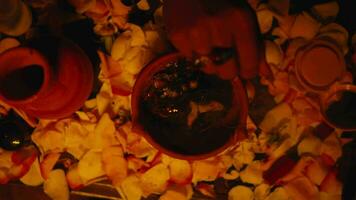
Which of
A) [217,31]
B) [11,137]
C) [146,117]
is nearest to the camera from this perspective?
[217,31]

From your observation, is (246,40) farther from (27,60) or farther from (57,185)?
(57,185)

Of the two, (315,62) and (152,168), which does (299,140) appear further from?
(152,168)

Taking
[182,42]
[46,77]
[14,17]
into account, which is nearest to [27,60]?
[46,77]

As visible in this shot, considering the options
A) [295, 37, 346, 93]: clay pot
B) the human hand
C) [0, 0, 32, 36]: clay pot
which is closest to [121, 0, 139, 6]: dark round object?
the human hand

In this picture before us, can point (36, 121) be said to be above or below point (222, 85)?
below

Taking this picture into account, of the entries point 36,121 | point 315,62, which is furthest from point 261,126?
point 36,121

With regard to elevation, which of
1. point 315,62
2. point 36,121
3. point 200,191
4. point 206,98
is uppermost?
point 315,62
